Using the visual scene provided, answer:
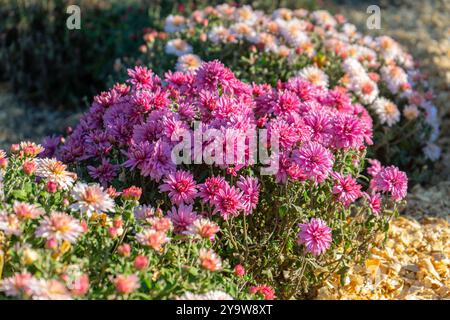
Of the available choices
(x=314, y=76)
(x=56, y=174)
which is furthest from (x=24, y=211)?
(x=314, y=76)

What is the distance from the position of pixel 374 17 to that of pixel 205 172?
4.33 m

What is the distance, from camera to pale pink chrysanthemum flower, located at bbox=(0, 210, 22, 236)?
7.50 ft

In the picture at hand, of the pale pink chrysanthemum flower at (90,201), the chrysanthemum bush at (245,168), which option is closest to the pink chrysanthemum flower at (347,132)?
the chrysanthemum bush at (245,168)

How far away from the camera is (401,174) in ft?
10.0

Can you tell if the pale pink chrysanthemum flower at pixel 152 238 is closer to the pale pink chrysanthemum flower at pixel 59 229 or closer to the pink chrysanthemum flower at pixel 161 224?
the pink chrysanthemum flower at pixel 161 224

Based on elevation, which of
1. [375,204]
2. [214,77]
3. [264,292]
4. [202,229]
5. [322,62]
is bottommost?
[264,292]

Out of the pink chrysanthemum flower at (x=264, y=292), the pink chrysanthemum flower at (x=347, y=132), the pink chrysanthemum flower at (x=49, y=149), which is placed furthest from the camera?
the pink chrysanthemum flower at (x=49, y=149)

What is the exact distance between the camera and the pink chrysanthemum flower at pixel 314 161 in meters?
2.74

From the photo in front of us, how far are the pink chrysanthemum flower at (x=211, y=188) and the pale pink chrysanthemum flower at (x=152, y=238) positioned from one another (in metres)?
0.36

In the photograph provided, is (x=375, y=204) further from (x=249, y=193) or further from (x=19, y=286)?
(x=19, y=286)

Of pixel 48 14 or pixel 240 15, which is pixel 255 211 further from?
pixel 48 14

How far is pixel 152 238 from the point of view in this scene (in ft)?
7.77

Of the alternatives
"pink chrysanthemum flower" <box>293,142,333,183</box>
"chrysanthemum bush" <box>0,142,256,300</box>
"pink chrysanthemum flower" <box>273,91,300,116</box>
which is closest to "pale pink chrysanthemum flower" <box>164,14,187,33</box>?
"pink chrysanthemum flower" <box>273,91,300,116</box>

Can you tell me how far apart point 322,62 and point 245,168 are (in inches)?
70.2
